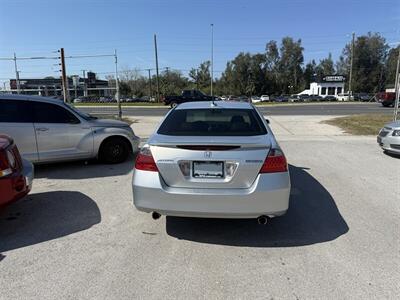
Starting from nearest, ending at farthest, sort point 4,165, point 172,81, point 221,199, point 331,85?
point 221,199, point 4,165, point 331,85, point 172,81

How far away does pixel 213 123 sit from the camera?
13.8 feet

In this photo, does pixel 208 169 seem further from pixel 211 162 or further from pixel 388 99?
pixel 388 99

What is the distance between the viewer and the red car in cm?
370

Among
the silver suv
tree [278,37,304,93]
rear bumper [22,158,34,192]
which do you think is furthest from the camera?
tree [278,37,304,93]

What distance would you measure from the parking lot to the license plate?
80 centimetres

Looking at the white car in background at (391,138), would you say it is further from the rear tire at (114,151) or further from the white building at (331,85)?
the white building at (331,85)

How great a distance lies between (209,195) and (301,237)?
1.27 metres

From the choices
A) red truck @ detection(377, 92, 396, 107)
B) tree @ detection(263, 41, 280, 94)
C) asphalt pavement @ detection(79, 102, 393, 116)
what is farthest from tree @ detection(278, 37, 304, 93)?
asphalt pavement @ detection(79, 102, 393, 116)

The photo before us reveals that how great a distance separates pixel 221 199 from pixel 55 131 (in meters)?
4.64

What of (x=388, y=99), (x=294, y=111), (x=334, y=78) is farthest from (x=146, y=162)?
(x=334, y=78)

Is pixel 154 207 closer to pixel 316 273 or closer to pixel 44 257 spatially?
pixel 44 257

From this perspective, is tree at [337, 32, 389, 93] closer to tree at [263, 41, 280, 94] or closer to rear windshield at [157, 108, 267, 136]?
tree at [263, 41, 280, 94]

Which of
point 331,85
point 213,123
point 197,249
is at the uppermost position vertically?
point 331,85

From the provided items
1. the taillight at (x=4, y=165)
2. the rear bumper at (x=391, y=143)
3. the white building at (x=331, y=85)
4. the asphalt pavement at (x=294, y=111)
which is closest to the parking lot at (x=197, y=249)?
the taillight at (x=4, y=165)
